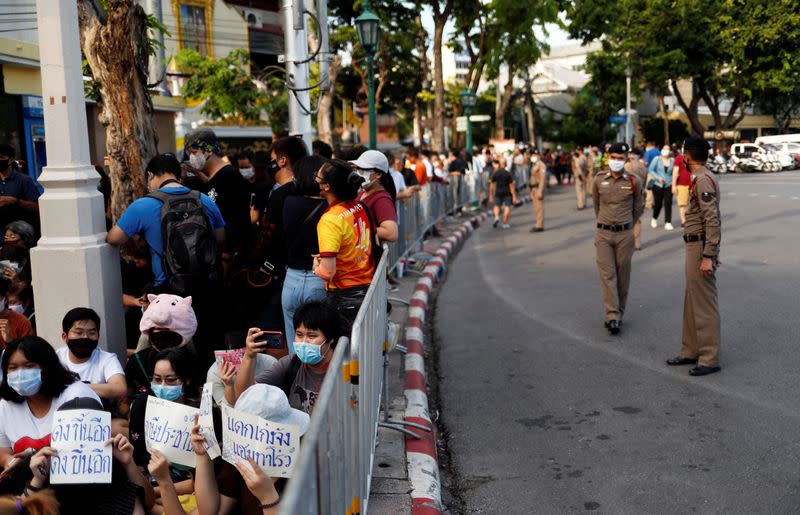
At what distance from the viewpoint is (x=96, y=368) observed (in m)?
4.83

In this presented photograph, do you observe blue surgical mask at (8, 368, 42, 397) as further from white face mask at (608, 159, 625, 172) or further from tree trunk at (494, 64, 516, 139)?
tree trunk at (494, 64, 516, 139)

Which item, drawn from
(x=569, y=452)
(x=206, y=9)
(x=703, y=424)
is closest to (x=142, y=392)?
(x=569, y=452)

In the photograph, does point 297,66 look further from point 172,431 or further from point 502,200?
point 502,200

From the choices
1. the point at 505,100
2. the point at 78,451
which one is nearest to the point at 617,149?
the point at 78,451


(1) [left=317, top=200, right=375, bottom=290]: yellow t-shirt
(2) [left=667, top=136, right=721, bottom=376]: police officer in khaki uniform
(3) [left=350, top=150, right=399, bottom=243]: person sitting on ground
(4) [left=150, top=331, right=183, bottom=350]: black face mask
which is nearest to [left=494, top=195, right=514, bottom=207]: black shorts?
(2) [left=667, top=136, right=721, bottom=376]: police officer in khaki uniform

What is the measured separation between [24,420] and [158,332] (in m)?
0.85

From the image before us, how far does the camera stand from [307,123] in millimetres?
11664

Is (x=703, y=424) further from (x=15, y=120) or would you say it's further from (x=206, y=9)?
(x=206, y=9)

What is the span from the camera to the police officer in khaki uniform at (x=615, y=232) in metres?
8.88

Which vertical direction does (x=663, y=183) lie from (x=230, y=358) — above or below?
above

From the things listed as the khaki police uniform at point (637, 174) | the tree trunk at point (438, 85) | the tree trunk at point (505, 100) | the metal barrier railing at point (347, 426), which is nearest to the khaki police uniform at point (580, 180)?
the tree trunk at point (438, 85)

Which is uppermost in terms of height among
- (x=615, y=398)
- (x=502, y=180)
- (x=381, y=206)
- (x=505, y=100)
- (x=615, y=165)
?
(x=505, y=100)

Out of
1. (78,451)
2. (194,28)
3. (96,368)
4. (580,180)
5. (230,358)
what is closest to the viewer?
(78,451)

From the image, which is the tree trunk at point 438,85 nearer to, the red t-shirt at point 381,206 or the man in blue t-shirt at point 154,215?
the red t-shirt at point 381,206
